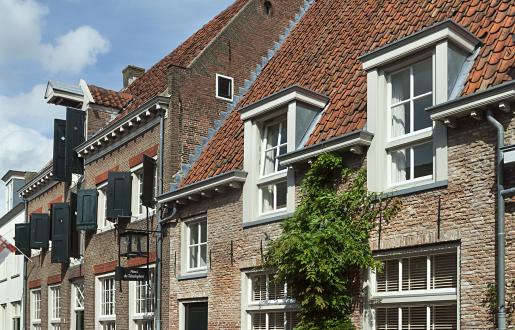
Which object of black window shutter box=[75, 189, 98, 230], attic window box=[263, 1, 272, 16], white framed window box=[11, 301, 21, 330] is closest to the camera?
attic window box=[263, 1, 272, 16]

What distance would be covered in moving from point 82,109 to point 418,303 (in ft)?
53.8

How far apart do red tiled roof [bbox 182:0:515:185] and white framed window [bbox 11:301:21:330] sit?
1753 centimetres

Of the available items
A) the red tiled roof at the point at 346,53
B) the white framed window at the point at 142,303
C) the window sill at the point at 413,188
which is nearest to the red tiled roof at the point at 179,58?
the red tiled roof at the point at 346,53

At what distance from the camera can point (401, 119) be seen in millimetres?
12617

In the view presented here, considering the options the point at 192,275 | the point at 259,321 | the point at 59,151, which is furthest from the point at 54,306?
the point at 259,321

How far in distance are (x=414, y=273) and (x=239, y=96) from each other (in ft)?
33.1

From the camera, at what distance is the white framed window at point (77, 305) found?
973 inches

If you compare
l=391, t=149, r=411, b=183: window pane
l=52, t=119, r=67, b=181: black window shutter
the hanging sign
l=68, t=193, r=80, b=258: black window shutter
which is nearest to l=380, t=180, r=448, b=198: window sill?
l=391, t=149, r=411, b=183: window pane

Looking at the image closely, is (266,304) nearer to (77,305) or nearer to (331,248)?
(331,248)

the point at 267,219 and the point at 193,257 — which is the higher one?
the point at 267,219

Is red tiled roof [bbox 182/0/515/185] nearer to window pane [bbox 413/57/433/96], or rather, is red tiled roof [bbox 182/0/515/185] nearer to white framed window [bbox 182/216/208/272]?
window pane [bbox 413/57/433/96]

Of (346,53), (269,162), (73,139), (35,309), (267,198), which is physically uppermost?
(346,53)

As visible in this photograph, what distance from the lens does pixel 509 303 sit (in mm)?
10039

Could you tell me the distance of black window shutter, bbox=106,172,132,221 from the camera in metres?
20.7
